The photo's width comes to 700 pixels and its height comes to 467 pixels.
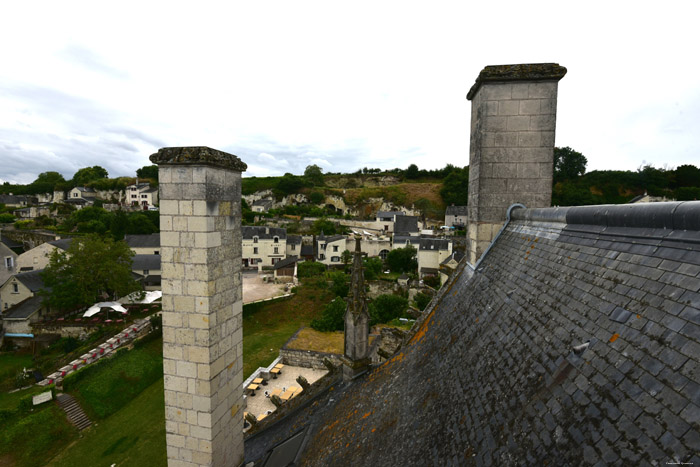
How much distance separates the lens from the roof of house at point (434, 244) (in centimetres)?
3684

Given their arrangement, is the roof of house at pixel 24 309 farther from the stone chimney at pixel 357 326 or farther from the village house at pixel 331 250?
the stone chimney at pixel 357 326

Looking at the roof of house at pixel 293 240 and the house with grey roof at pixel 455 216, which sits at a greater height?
the house with grey roof at pixel 455 216

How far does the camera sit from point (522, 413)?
276 cm

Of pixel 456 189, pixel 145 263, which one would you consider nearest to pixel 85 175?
pixel 145 263

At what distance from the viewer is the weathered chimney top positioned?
20.5ft

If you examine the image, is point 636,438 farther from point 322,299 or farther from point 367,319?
point 322,299

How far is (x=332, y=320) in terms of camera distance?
2555cm

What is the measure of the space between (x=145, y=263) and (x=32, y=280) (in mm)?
9998

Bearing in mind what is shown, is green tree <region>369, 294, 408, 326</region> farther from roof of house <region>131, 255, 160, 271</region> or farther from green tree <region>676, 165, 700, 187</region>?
green tree <region>676, 165, 700, 187</region>

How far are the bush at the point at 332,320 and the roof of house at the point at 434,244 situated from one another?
1509 cm

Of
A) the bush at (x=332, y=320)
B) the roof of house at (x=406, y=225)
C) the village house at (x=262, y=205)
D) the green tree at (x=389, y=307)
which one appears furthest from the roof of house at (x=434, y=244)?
the village house at (x=262, y=205)

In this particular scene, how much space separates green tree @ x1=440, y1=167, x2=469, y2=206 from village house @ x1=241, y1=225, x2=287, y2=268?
4303 cm

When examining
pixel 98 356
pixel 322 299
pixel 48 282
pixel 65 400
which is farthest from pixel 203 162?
pixel 48 282

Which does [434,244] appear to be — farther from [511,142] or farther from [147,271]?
[147,271]
